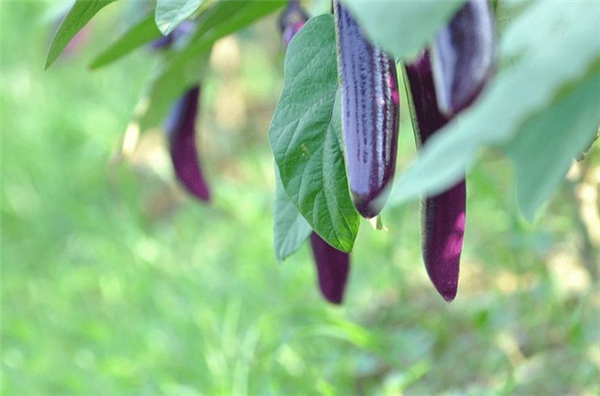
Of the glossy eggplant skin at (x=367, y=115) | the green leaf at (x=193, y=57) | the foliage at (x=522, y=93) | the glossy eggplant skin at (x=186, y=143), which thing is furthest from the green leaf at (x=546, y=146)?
the glossy eggplant skin at (x=186, y=143)

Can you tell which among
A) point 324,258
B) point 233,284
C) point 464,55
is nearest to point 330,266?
point 324,258

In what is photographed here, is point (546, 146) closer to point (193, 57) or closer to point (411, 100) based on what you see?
point (411, 100)

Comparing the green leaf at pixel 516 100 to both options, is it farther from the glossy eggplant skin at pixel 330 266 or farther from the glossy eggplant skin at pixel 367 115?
the glossy eggplant skin at pixel 330 266

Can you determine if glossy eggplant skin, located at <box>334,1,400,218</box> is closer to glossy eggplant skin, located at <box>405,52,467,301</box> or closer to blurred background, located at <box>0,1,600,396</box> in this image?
glossy eggplant skin, located at <box>405,52,467,301</box>

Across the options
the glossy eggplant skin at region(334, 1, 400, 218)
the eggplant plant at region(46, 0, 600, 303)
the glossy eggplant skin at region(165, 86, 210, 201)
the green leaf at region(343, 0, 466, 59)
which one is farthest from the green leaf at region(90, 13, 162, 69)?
the green leaf at region(343, 0, 466, 59)

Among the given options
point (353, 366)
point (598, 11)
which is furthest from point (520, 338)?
point (598, 11)
